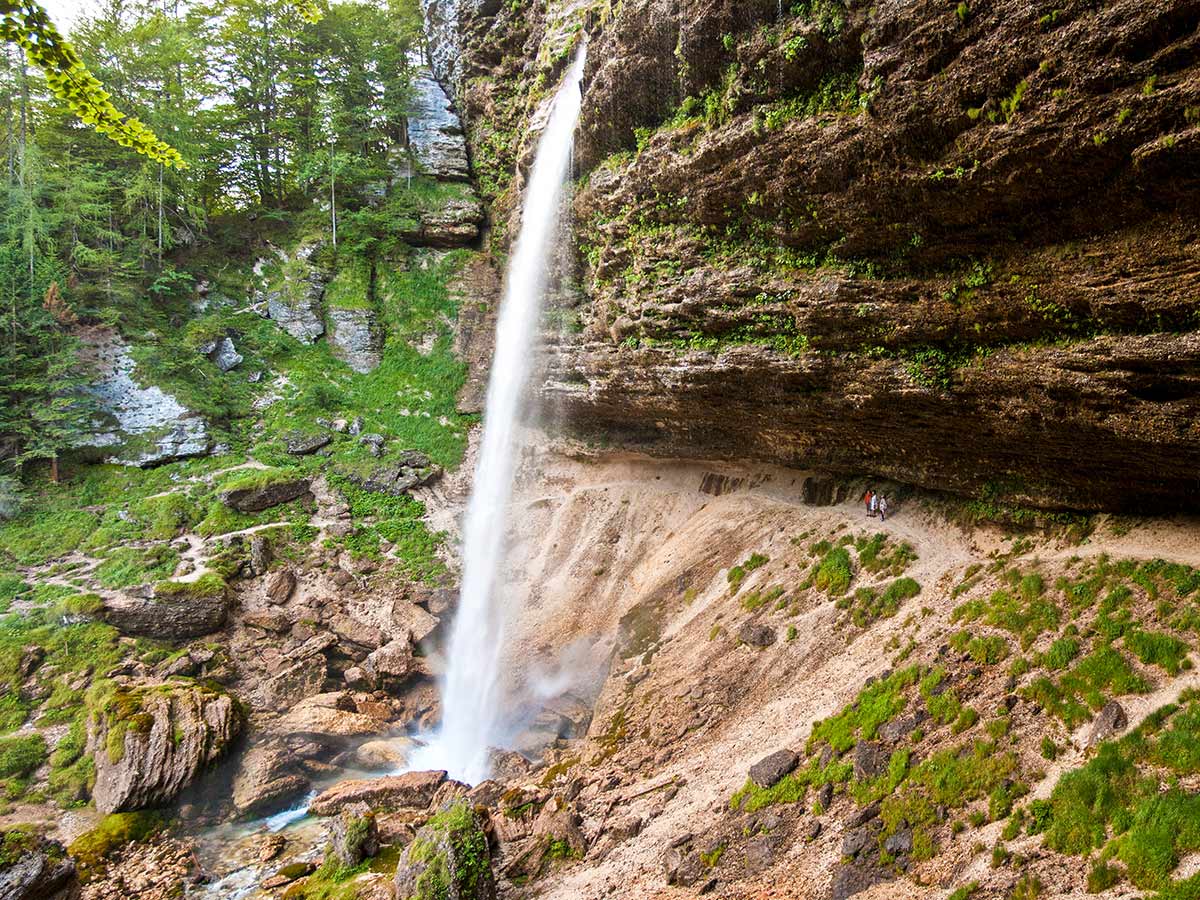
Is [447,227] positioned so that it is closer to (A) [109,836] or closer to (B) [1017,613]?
(A) [109,836]

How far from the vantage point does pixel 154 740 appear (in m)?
15.2

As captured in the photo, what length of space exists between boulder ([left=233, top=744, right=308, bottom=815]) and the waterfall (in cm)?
321

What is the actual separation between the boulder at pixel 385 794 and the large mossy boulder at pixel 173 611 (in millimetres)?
7674

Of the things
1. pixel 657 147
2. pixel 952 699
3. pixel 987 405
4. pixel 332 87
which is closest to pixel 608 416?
pixel 657 147

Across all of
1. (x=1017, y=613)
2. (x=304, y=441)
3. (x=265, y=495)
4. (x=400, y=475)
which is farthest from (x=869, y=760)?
(x=304, y=441)

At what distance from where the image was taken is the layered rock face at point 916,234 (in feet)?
28.0

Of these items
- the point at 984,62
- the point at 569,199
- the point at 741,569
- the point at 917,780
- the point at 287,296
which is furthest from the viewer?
the point at 287,296

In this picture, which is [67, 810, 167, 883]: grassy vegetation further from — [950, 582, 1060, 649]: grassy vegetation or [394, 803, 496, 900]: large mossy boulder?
[950, 582, 1060, 649]: grassy vegetation

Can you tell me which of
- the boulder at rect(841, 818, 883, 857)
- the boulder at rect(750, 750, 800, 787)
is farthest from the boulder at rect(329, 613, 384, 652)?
the boulder at rect(841, 818, 883, 857)

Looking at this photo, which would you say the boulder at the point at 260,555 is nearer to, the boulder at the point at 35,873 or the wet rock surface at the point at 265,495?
the wet rock surface at the point at 265,495

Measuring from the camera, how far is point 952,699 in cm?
1098

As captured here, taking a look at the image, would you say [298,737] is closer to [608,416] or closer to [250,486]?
[250,486]

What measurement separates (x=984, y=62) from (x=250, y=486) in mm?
26133

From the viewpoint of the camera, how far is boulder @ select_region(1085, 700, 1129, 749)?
8.81 m
